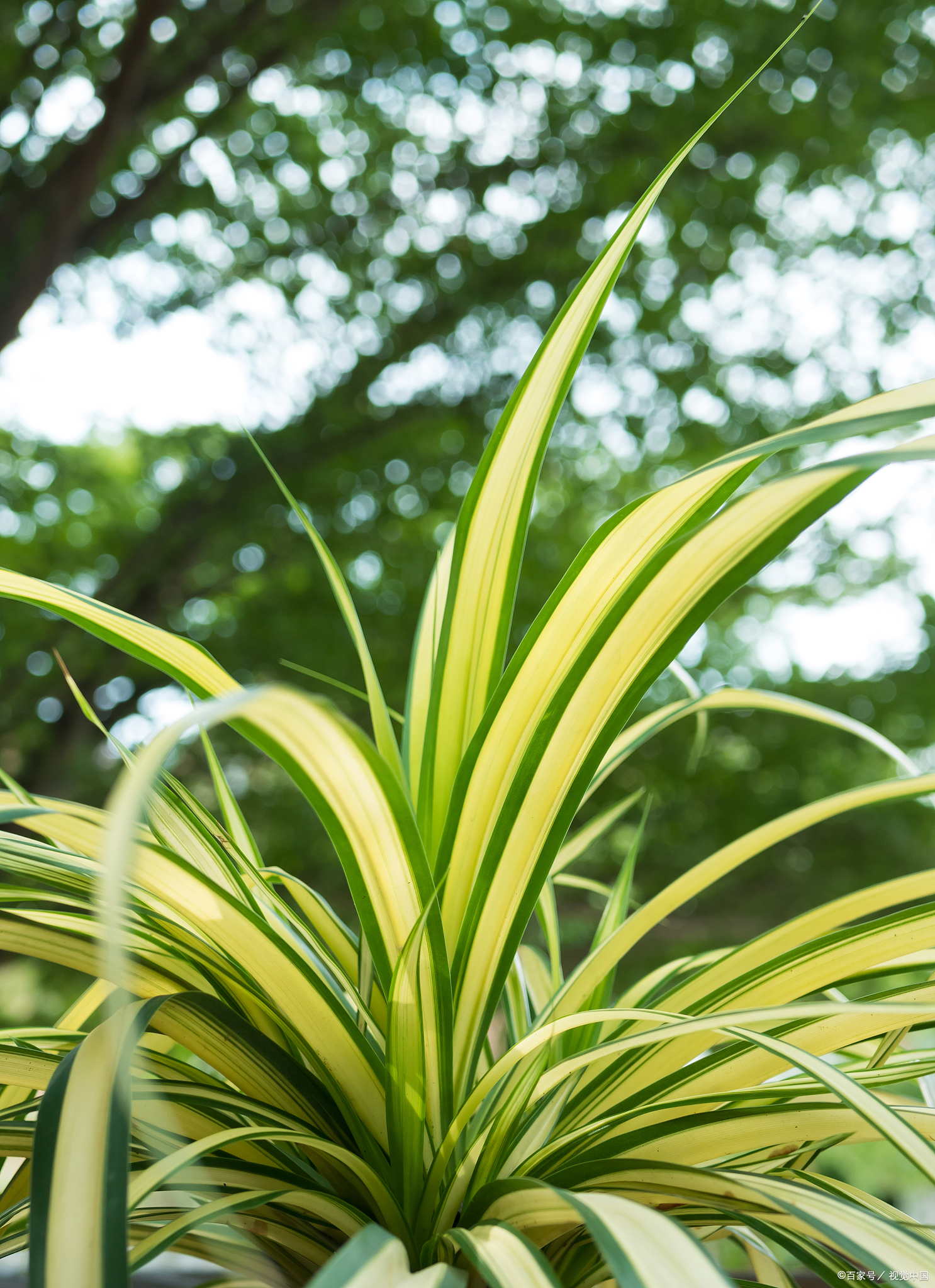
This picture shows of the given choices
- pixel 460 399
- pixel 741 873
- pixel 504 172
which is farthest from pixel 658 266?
pixel 741 873

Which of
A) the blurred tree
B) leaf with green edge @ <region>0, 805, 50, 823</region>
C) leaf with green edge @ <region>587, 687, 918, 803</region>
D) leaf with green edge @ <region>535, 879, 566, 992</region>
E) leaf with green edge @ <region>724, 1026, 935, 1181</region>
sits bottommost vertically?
leaf with green edge @ <region>724, 1026, 935, 1181</region>

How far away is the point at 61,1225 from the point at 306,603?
2244mm

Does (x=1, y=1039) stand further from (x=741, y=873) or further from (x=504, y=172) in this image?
(x=741, y=873)

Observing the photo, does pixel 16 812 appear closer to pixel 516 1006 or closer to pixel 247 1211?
pixel 247 1211

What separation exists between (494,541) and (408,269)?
6.91 ft

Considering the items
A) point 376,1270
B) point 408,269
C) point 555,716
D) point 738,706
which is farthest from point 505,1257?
point 408,269

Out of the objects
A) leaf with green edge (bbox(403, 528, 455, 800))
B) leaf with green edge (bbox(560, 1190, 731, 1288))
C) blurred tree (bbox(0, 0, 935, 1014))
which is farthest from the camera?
blurred tree (bbox(0, 0, 935, 1014))

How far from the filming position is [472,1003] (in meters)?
0.36

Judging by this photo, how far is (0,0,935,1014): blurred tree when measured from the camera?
1967mm

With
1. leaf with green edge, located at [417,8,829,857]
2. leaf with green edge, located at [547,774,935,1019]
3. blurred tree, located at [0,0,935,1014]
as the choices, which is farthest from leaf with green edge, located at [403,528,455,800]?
blurred tree, located at [0,0,935,1014]

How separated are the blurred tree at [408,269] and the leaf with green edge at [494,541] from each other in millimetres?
1798

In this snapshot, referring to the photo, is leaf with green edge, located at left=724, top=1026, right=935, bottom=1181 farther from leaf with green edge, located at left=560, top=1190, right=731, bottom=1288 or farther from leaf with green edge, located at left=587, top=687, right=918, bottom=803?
leaf with green edge, located at left=587, top=687, right=918, bottom=803

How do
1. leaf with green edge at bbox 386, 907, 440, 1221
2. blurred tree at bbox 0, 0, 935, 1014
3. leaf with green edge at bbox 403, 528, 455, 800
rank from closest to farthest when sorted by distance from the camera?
1. leaf with green edge at bbox 386, 907, 440, 1221
2. leaf with green edge at bbox 403, 528, 455, 800
3. blurred tree at bbox 0, 0, 935, 1014

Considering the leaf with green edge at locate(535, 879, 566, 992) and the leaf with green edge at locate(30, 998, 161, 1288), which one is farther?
the leaf with green edge at locate(535, 879, 566, 992)
